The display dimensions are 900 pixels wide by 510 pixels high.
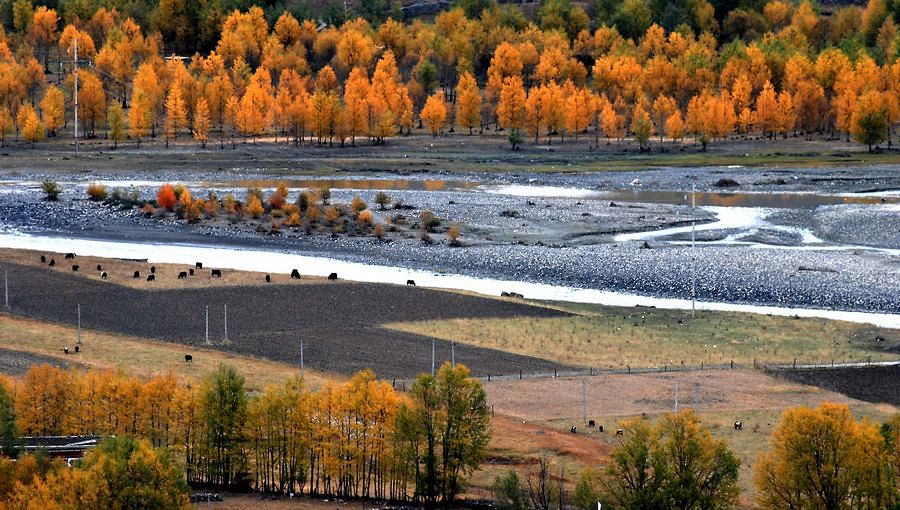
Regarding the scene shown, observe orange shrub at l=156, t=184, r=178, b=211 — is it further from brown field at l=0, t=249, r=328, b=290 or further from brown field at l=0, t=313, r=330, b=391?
brown field at l=0, t=313, r=330, b=391

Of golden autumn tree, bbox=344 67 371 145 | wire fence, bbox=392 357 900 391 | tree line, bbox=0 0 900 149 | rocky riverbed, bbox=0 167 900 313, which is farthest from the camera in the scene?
golden autumn tree, bbox=344 67 371 145

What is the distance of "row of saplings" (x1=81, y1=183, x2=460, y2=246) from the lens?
9481cm

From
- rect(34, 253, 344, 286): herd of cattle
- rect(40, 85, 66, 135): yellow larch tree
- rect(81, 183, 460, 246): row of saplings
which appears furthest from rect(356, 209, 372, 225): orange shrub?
rect(40, 85, 66, 135): yellow larch tree

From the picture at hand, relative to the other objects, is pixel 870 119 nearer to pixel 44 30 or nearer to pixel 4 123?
pixel 4 123

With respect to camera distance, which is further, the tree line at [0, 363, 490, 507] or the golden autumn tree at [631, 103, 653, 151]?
the golden autumn tree at [631, 103, 653, 151]

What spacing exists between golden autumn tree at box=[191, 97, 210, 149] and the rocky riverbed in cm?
1854

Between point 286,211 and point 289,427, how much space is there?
53525 millimetres

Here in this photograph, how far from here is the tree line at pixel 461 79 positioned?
5635 inches

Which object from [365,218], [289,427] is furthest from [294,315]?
[365,218]

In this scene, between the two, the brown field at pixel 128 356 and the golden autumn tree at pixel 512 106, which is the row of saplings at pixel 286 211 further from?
the golden autumn tree at pixel 512 106

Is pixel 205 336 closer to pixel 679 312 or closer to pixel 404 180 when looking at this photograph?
pixel 679 312

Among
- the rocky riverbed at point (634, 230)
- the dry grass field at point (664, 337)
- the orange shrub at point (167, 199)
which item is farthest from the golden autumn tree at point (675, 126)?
the dry grass field at point (664, 337)

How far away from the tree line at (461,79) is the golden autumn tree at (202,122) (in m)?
0.18

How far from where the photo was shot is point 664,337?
64.9m
